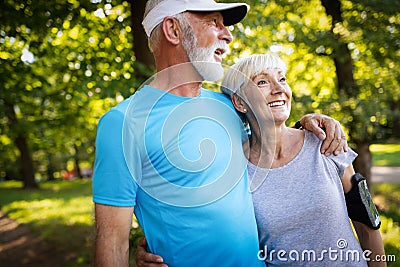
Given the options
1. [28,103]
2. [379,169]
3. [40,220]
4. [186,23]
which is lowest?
[379,169]

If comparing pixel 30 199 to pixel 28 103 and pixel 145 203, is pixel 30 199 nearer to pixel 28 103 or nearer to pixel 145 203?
pixel 28 103

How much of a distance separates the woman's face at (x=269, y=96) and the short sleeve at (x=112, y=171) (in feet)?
2.16

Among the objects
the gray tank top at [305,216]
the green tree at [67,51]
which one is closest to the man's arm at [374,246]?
the gray tank top at [305,216]

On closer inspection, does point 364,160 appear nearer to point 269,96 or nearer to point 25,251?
point 25,251

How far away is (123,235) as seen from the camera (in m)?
1.68

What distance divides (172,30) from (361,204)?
1.18 m

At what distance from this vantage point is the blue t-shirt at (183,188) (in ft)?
5.69

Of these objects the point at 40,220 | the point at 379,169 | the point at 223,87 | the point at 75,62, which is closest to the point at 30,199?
the point at 40,220

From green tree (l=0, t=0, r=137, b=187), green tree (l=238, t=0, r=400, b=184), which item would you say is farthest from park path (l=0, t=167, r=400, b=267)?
green tree (l=238, t=0, r=400, b=184)

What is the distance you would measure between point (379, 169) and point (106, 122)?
17.3m

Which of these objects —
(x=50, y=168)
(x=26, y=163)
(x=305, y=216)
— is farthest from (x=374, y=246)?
(x=50, y=168)

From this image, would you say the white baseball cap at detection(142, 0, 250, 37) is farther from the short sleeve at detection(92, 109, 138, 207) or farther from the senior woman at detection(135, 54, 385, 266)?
the short sleeve at detection(92, 109, 138, 207)

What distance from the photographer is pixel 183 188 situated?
1.75 meters

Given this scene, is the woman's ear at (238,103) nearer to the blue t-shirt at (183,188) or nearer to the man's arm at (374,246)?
the blue t-shirt at (183,188)
